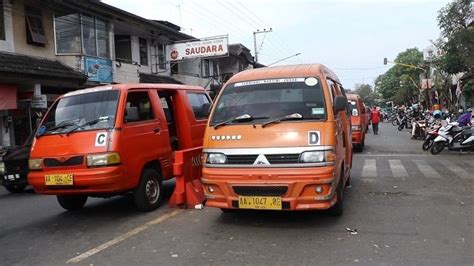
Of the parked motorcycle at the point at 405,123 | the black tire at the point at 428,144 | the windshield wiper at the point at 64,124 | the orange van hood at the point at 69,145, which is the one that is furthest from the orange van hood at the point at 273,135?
the parked motorcycle at the point at 405,123

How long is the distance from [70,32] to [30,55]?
243 centimetres

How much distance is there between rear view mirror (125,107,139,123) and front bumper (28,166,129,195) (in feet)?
2.81

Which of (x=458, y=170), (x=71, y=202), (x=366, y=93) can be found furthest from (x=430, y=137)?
(x=366, y=93)

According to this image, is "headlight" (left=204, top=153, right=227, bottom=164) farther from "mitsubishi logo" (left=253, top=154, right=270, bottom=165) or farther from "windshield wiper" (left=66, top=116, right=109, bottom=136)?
"windshield wiper" (left=66, top=116, right=109, bottom=136)

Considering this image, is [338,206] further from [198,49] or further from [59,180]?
[198,49]

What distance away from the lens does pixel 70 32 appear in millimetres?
19125

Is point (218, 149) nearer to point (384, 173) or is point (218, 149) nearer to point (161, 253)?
point (161, 253)

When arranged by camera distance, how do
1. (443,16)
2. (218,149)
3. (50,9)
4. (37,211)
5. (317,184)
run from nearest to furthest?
(317,184) → (218,149) → (37,211) → (50,9) → (443,16)

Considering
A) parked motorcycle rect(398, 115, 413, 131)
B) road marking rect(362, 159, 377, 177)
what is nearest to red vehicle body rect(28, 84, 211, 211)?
road marking rect(362, 159, 377, 177)

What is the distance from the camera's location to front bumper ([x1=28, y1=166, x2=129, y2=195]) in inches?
270

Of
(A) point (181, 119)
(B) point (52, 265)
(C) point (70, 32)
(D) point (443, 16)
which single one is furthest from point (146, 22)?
(B) point (52, 265)

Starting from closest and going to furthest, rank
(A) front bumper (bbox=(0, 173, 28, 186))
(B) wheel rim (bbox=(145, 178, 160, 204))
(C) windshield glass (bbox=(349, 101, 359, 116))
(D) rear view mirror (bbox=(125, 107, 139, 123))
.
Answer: (D) rear view mirror (bbox=(125, 107, 139, 123))
(B) wheel rim (bbox=(145, 178, 160, 204))
(A) front bumper (bbox=(0, 173, 28, 186))
(C) windshield glass (bbox=(349, 101, 359, 116))

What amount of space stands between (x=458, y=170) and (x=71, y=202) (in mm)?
8838

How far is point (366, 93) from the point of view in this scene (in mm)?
127188
